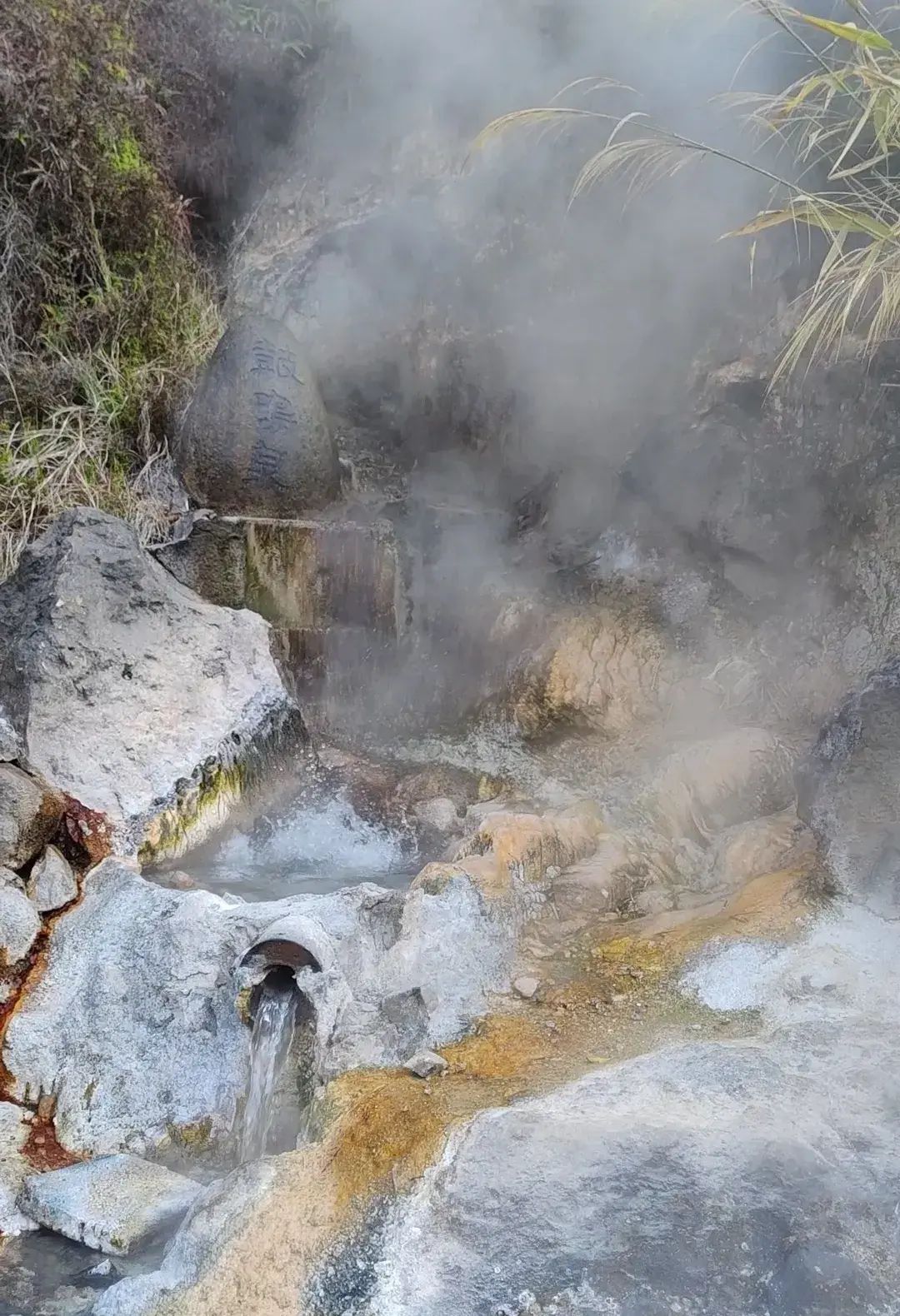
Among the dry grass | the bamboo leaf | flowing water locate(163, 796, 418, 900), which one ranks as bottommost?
flowing water locate(163, 796, 418, 900)

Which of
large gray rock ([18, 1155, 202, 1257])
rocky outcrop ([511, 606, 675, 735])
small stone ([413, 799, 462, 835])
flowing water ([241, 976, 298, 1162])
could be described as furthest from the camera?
rocky outcrop ([511, 606, 675, 735])

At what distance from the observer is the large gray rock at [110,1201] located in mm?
1903

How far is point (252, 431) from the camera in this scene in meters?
4.45

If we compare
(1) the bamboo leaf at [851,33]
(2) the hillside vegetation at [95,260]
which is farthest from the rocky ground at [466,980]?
(1) the bamboo leaf at [851,33]

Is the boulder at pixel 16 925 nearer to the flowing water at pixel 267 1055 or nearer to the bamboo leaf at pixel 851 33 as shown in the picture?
the flowing water at pixel 267 1055

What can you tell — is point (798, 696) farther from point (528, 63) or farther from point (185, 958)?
point (528, 63)

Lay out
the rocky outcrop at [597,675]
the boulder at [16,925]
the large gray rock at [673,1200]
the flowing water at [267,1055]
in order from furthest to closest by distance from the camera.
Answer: the rocky outcrop at [597,675], the boulder at [16,925], the flowing water at [267,1055], the large gray rock at [673,1200]

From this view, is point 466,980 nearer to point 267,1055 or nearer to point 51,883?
point 267,1055

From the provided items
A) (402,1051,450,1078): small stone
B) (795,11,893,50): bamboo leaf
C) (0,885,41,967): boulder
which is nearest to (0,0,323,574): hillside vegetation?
(0,885,41,967): boulder

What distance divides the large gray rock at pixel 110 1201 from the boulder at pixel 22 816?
3.33 ft

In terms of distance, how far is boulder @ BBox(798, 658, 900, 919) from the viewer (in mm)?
2352

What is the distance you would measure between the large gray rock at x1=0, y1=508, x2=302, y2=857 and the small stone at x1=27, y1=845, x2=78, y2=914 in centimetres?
15

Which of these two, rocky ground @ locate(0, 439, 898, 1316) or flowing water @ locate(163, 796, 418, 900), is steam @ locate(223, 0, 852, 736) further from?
flowing water @ locate(163, 796, 418, 900)

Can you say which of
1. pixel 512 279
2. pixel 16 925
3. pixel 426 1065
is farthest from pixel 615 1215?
pixel 512 279
